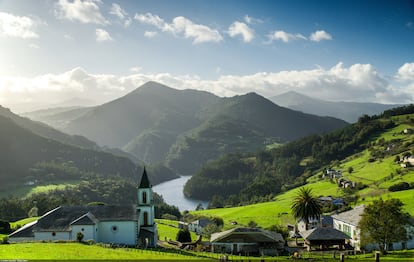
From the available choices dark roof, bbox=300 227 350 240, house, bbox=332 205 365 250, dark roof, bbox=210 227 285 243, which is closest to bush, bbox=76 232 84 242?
dark roof, bbox=210 227 285 243

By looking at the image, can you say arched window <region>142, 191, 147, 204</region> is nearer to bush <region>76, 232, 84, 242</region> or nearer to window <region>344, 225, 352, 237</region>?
bush <region>76, 232, 84, 242</region>

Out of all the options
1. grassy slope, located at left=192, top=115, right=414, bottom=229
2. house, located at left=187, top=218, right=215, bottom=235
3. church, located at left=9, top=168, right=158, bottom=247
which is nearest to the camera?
church, located at left=9, top=168, right=158, bottom=247

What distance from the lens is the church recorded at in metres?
52.8

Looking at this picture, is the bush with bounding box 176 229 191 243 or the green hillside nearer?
the bush with bounding box 176 229 191 243

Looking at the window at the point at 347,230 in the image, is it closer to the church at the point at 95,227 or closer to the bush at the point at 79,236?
the church at the point at 95,227

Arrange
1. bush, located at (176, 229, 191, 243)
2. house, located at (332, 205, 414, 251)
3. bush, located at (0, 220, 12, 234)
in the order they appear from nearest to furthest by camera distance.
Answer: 1. house, located at (332, 205, 414, 251)
2. bush, located at (176, 229, 191, 243)
3. bush, located at (0, 220, 12, 234)

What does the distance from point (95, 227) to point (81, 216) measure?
9.09 feet

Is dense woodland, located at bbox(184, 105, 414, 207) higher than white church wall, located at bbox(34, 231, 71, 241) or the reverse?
higher

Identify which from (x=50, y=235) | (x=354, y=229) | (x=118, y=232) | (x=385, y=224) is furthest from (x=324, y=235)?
(x=50, y=235)

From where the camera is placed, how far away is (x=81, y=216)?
54625 millimetres

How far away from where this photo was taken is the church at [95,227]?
52750mm

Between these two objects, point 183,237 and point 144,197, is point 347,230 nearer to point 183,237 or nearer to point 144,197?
point 183,237

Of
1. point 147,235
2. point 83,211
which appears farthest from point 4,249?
point 147,235

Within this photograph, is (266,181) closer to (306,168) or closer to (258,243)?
(306,168)
